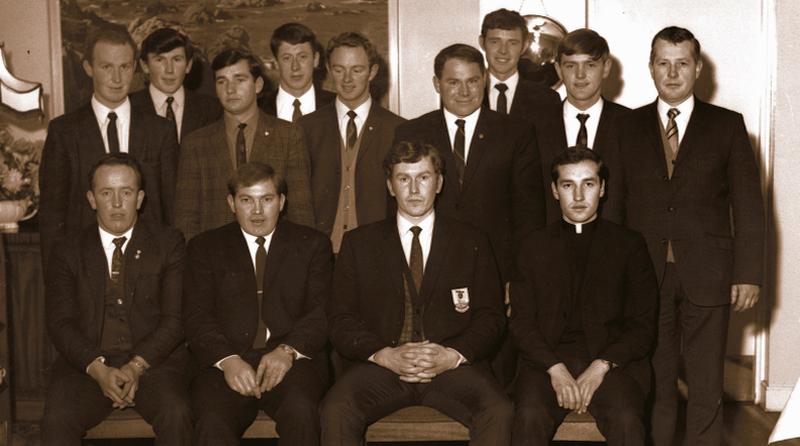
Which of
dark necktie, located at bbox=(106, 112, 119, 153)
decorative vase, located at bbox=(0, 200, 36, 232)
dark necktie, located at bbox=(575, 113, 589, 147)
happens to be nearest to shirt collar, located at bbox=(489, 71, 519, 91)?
dark necktie, located at bbox=(575, 113, 589, 147)

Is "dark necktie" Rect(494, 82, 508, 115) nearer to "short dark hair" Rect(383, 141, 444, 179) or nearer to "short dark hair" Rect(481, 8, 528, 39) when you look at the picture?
Result: "short dark hair" Rect(481, 8, 528, 39)

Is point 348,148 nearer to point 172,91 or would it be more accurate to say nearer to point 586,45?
point 172,91

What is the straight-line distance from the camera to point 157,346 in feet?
14.0

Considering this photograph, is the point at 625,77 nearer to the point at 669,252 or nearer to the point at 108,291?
the point at 669,252

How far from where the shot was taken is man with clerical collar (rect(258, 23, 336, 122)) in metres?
5.21

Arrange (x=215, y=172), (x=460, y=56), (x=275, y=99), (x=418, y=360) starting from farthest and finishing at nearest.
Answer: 1. (x=275, y=99)
2. (x=215, y=172)
3. (x=460, y=56)
4. (x=418, y=360)

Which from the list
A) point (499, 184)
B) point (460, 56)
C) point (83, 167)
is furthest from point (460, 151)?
point (83, 167)

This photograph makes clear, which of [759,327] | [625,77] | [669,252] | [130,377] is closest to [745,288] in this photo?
[669,252]

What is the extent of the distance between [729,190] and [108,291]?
8.36ft

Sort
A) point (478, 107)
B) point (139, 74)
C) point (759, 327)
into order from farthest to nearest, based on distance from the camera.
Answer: point (139, 74) < point (759, 327) < point (478, 107)

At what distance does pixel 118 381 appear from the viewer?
13.6 feet

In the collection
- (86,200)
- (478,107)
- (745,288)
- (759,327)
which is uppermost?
(478,107)

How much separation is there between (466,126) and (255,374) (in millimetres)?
1416

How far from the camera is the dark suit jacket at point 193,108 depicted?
205 inches
